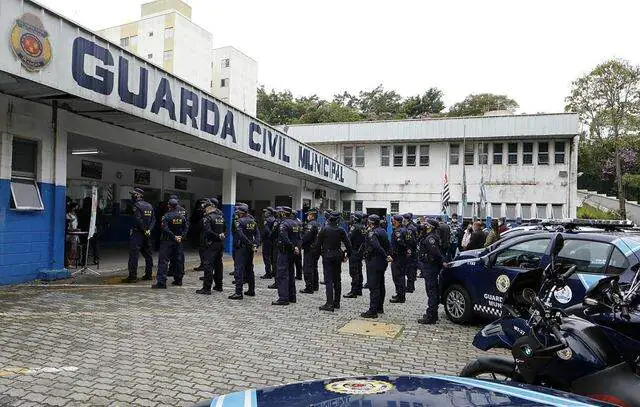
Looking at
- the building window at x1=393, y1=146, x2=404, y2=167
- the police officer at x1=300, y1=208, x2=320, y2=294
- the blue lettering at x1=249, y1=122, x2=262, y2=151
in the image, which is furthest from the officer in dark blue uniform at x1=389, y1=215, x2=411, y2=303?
the building window at x1=393, y1=146, x2=404, y2=167

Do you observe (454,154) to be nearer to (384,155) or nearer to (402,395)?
(384,155)

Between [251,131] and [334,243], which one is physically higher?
[251,131]

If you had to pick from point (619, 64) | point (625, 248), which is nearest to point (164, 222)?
point (625, 248)

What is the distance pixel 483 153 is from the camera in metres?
27.6

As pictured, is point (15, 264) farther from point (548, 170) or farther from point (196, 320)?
point (548, 170)

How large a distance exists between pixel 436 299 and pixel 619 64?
26373 mm

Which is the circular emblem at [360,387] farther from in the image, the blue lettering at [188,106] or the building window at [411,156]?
the building window at [411,156]

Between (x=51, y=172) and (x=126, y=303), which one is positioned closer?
(x=126, y=303)

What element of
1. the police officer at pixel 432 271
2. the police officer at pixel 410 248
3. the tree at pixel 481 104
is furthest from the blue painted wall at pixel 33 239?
the tree at pixel 481 104

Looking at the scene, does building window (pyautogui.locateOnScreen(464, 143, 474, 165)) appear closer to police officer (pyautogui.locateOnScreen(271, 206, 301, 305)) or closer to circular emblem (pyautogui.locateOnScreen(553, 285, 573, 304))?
police officer (pyautogui.locateOnScreen(271, 206, 301, 305))

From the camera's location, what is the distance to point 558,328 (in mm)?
3049

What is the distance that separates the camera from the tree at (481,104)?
171 ft

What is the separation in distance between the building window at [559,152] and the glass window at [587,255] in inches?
855

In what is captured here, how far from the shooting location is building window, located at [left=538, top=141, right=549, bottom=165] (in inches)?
1047
